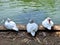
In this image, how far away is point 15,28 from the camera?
656 centimetres

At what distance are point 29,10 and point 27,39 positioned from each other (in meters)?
4.46

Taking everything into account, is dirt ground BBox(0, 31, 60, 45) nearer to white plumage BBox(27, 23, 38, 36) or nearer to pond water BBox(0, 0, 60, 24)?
white plumage BBox(27, 23, 38, 36)

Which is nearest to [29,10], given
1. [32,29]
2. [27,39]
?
[32,29]

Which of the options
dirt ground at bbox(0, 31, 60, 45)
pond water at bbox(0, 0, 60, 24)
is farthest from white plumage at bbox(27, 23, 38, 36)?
pond water at bbox(0, 0, 60, 24)

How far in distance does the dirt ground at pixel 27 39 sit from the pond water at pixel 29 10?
2822mm

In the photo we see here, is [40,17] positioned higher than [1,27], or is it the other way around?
[1,27]

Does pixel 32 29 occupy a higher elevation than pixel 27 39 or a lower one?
higher

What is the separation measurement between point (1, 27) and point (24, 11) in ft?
12.8

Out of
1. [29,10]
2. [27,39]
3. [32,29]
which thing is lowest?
[29,10]

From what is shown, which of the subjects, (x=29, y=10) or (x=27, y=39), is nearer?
(x=27, y=39)

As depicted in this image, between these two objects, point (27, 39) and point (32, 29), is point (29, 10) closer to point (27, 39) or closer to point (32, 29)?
point (32, 29)

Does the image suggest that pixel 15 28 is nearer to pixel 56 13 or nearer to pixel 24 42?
pixel 24 42

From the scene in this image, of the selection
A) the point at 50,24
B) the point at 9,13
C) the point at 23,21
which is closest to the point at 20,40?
the point at 50,24

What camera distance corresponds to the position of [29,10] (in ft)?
35.0
